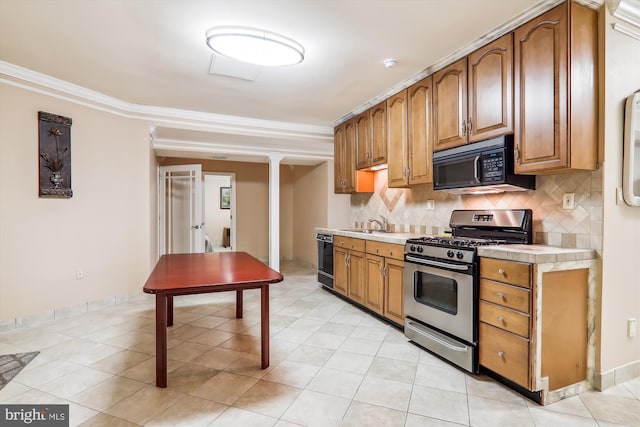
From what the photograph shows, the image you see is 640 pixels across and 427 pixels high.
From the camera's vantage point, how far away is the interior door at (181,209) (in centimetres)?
559

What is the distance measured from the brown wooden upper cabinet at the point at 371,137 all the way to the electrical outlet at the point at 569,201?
1897 millimetres

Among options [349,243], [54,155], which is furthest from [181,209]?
[349,243]

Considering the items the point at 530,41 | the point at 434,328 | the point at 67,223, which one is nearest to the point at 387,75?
the point at 530,41

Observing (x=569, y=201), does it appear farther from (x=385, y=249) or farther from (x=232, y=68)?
(x=232, y=68)

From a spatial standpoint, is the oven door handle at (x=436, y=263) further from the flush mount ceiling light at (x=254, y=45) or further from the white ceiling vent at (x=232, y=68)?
the white ceiling vent at (x=232, y=68)

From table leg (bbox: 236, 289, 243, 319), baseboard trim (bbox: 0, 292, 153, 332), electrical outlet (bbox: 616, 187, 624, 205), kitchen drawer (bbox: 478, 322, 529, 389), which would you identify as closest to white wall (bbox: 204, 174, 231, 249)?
baseboard trim (bbox: 0, 292, 153, 332)

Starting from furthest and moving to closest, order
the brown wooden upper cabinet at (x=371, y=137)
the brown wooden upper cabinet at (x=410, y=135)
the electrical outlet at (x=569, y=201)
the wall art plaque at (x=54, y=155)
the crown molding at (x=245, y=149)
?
the crown molding at (x=245, y=149), the brown wooden upper cabinet at (x=371, y=137), the wall art plaque at (x=54, y=155), the brown wooden upper cabinet at (x=410, y=135), the electrical outlet at (x=569, y=201)

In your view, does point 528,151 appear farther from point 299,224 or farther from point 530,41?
point 299,224

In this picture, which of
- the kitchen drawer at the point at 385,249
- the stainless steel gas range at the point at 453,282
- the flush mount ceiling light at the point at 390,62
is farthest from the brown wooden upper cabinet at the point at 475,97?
the kitchen drawer at the point at 385,249

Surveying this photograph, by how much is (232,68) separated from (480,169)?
2.37 metres

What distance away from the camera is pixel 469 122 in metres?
2.74

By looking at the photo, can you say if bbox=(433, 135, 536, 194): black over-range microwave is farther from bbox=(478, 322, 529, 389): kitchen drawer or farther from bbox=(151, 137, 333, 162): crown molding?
bbox=(151, 137, 333, 162): crown molding

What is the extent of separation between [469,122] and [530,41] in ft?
2.18

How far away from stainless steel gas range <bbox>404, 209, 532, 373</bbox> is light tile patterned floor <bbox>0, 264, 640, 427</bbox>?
0.49ft
